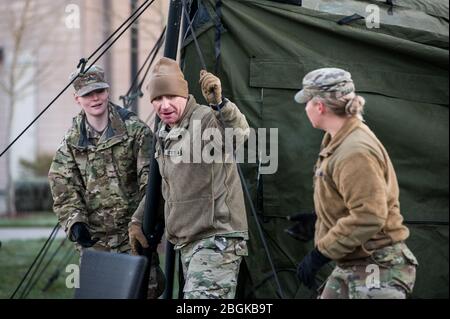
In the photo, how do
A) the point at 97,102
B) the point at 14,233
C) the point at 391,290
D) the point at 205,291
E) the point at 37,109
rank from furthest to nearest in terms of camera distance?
1. the point at 37,109
2. the point at 14,233
3. the point at 97,102
4. the point at 205,291
5. the point at 391,290

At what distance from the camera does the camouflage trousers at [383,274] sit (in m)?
4.18

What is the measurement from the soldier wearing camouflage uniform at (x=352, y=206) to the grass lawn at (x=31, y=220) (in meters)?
9.97

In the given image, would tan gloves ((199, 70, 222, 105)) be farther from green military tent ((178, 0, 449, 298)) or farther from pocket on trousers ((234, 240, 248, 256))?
green military tent ((178, 0, 449, 298))

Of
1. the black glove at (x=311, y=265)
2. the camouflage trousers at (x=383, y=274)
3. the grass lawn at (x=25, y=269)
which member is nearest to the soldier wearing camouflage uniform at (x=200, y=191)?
the black glove at (x=311, y=265)

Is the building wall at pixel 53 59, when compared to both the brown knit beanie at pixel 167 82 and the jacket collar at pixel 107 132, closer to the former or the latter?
the jacket collar at pixel 107 132

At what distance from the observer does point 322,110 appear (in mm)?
4297

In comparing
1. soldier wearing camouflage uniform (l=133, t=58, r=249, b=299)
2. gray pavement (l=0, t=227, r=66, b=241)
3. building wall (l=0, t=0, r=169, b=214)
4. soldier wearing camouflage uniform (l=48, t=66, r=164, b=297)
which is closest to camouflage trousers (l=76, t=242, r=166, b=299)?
soldier wearing camouflage uniform (l=48, t=66, r=164, b=297)

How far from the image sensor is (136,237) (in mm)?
5438

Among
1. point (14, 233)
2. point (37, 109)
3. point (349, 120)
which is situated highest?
point (349, 120)

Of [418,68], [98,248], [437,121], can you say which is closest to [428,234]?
[437,121]

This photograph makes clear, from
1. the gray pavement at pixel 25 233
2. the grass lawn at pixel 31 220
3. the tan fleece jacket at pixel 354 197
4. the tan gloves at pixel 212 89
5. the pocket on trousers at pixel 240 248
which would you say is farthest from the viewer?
the grass lawn at pixel 31 220

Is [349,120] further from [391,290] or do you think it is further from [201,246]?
[201,246]

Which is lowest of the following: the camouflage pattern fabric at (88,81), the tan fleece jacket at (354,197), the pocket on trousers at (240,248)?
the pocket on trousers at (240,248)

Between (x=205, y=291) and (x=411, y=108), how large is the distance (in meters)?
2.00
